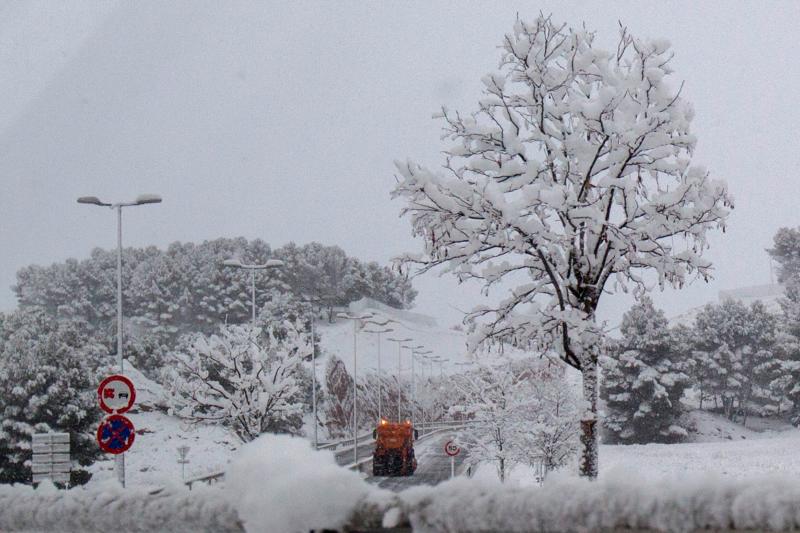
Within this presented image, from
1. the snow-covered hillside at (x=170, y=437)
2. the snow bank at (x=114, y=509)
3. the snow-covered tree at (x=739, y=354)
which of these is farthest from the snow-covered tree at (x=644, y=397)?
the snow bank at (x=114, y=509)

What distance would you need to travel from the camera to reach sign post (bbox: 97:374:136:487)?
49.8 feet

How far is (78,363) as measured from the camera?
45844mm

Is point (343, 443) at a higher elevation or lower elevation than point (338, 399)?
lower

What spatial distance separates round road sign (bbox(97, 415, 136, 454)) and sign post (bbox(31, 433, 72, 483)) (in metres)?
0.63

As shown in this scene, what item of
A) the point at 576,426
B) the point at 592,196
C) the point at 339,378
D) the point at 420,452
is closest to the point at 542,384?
the point at 576,426

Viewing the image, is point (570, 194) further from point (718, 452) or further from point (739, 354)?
point (739, 354)

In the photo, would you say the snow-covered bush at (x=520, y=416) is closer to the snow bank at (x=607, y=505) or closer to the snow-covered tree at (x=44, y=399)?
the snow-covered tree at (x=44, y=399)

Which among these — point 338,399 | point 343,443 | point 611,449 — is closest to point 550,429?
point 611,449

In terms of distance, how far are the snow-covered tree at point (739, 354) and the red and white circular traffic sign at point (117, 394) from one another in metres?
82.9

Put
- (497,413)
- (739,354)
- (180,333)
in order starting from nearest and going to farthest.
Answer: (497,413) < (739,354) < (180,333)

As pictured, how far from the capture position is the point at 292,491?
8.52 feet

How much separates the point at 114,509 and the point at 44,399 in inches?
1678

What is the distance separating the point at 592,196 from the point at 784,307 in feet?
289

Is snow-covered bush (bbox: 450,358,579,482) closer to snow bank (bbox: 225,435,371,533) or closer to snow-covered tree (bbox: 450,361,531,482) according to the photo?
snow-covered tree (bbox: 450,361,531,482)
